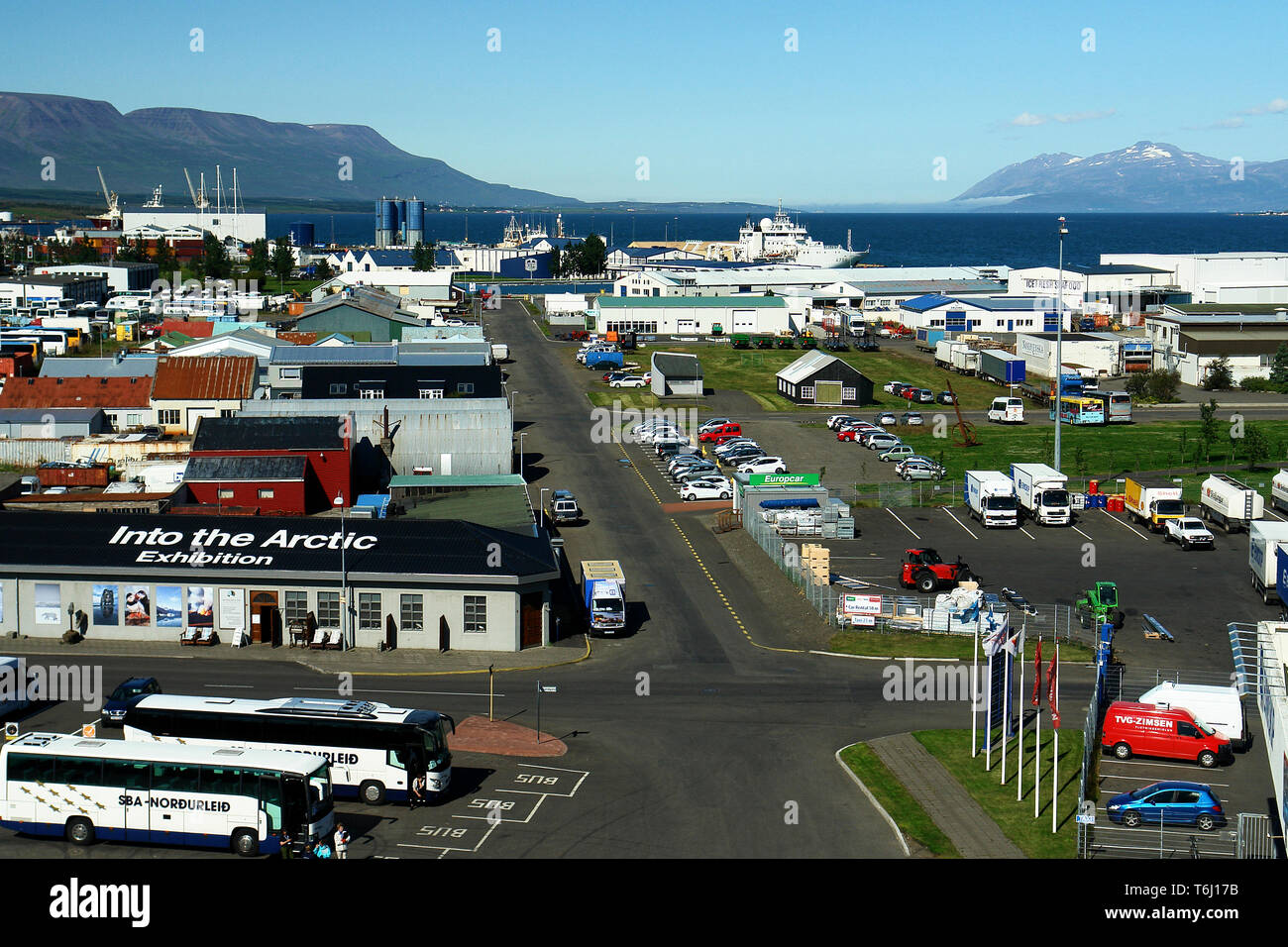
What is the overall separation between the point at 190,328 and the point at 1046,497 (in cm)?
6090

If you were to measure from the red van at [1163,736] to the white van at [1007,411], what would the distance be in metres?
42.4

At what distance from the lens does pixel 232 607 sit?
34.1m

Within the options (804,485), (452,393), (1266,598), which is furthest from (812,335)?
(1266,598)

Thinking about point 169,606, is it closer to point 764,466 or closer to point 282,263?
point 764,466

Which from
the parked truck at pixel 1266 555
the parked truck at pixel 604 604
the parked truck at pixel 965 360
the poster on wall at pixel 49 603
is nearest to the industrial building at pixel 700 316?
the parked truck at pixel 965 360

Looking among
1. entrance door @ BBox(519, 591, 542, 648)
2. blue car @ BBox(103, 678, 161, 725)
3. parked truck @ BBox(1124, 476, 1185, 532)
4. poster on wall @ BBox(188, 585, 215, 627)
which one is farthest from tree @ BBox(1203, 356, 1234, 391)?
blue car @ BBox(103, 678, 161, 725)

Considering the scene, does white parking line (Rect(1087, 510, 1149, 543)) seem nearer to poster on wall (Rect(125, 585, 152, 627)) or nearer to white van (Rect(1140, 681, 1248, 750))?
white van (Rect(1140, 681, 1248, 750))

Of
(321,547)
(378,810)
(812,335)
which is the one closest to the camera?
(378,810)

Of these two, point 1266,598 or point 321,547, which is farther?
point 1266,598

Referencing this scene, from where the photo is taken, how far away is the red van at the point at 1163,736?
26031 mm

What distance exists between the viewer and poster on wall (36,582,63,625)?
34.4 metres
